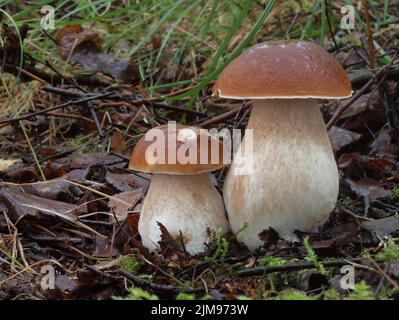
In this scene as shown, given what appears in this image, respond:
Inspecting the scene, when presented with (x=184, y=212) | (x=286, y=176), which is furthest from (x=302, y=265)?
(x=184, y=212)

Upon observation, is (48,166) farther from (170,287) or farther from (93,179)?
(170,287)

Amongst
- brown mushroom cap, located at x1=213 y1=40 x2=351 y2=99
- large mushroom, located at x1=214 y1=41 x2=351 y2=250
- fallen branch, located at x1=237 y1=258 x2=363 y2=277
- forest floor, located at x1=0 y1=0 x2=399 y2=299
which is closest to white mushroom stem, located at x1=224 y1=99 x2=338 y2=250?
large mushroom, located at x1=214 y1=41 x2=351 y2=250

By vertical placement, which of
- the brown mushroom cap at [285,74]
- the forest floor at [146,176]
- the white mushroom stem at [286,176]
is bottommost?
the forest floor at [146,176]

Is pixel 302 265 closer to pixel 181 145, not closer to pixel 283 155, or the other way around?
pixel 283 155

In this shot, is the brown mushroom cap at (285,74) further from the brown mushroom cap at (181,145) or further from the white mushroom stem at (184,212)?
the white mushroom stem at (184,212)

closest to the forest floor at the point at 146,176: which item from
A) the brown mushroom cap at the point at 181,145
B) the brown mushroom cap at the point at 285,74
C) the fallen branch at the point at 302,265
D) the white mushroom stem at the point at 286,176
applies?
the fallen branch at the point at 302,265

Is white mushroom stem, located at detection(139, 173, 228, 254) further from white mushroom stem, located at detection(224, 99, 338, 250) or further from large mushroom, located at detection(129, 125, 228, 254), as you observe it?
white mushroom stem, located at detection(224, 99, 338, 250)
